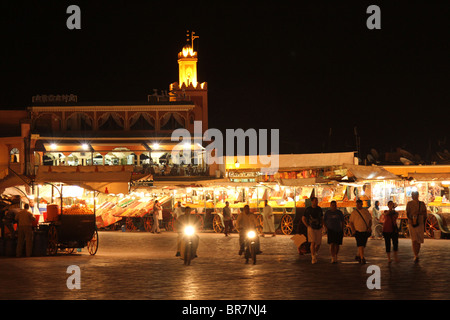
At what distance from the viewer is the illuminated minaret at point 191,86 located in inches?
2717

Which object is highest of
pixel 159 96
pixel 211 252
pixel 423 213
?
pixel 159 96

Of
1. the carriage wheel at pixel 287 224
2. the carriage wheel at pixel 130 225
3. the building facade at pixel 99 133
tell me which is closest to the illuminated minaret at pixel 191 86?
the building facade at pixel 99 133

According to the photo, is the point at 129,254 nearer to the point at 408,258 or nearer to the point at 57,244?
the point at 57,244

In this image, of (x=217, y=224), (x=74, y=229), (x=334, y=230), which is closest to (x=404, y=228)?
(x=217, y=224)

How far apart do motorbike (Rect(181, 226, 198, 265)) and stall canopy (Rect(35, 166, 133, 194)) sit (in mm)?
6254

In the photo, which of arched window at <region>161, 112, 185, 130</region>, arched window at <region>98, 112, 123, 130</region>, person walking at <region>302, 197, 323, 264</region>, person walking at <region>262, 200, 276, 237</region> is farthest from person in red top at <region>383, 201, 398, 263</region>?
arched window at <region>98, 112, 123, 130</region>

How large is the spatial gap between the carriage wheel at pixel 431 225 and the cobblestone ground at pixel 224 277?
6051 mm

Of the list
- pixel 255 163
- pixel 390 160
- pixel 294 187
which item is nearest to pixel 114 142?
pixel 255 163

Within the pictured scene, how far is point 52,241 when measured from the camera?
22062 mm

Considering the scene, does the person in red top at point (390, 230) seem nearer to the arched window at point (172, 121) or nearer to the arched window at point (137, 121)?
the arched window at point (172, 121)

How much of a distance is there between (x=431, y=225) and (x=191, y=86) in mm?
45370
